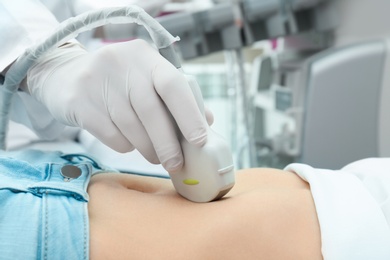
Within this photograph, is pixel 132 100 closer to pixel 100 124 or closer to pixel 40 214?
pixel 100 124

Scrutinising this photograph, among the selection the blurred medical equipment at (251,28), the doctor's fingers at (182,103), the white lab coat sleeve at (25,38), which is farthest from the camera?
the blurred medical equipment at (251,28)

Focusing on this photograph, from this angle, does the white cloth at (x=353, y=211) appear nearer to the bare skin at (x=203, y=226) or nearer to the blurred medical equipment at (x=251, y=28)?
the bare skin at (x=203, y=226)

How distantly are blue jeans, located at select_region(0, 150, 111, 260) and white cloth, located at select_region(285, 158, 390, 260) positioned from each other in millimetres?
279

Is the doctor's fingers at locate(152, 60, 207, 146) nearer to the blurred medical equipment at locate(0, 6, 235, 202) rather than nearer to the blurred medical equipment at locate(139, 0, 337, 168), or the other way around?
the blurred medical equipment at locate(0, 6, 235, 202)

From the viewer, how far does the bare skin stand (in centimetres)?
53

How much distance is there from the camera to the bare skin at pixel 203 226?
53 centimetres

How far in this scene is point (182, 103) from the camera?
2.06 feet

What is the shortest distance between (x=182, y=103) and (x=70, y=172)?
0.17m

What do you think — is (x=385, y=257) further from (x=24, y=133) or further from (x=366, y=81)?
(x=366, y=81)

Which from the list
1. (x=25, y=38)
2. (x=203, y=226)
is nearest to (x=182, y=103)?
(x=203, y=226)

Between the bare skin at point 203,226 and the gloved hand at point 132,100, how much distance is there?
Answer: 3.0 inches

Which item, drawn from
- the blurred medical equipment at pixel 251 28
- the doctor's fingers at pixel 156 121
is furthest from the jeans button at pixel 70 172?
the blurred medical equipment at pixel 251 28

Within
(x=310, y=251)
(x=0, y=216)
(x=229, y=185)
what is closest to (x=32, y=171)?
(x=0, y=216)

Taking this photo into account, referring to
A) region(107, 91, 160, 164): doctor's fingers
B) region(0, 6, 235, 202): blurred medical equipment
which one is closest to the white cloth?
region(0, 6, 235, 202): blurred medical equipment
